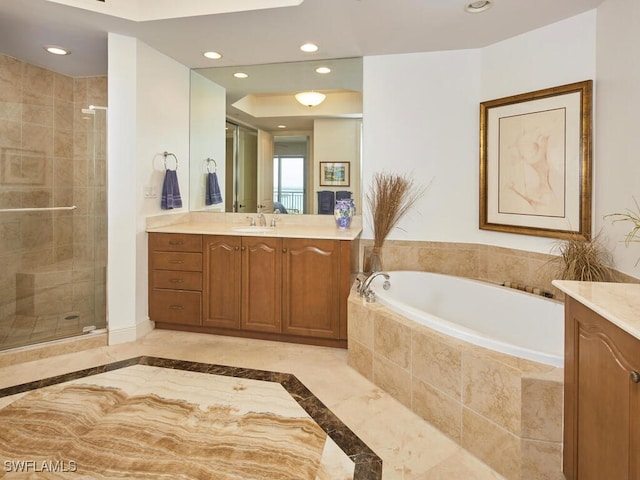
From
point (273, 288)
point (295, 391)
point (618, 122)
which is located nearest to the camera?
point (618, 122)

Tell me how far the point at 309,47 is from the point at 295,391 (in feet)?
8.41

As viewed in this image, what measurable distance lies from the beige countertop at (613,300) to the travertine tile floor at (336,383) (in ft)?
2.79

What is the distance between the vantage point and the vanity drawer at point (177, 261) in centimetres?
330

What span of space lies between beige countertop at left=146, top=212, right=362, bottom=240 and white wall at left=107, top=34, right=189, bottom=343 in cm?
21

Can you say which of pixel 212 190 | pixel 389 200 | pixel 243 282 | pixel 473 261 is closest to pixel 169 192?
pixel 212 190

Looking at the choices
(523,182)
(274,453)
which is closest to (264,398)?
(274,453)

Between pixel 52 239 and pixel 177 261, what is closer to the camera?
pixel 52 239

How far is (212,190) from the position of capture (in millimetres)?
3955

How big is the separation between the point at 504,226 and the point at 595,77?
1.12 meters

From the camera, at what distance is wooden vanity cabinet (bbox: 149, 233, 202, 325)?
330 cm

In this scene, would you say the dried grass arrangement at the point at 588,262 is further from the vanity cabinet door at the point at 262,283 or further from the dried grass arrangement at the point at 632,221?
the vanity cabinet door at the point at 262,283

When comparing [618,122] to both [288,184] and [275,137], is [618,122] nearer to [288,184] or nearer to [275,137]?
[288,184]

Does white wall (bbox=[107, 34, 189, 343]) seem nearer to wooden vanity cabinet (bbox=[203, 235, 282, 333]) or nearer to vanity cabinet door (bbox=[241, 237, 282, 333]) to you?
wooden vanity cabinet (bbox=[203, 235, 282, 333])

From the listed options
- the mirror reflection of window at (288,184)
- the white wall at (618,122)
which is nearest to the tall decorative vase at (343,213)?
the mirror reflection of window at (288,184)
